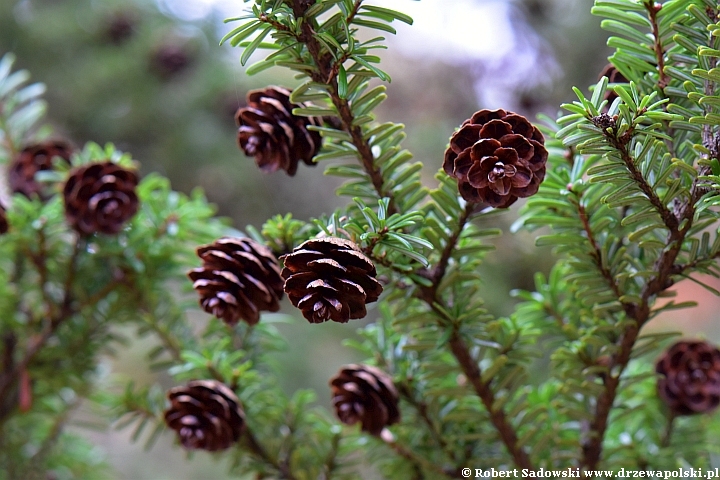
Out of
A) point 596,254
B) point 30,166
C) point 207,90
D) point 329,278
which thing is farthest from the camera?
point 207,90

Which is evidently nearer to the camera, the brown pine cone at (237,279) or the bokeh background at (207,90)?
the brown pine cone at (237,279)

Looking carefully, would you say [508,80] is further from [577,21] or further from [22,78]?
[22,78]

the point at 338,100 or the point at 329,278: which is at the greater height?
the point at 338,100

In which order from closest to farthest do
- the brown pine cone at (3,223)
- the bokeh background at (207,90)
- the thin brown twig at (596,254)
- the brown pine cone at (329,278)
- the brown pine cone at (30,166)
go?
the brown pine cone at (329,278) → the thin brown twig at (596,254) → the brown pine cone at (3,223) → the brown pine cone at (30,166) → the bokeh background at (207,90)

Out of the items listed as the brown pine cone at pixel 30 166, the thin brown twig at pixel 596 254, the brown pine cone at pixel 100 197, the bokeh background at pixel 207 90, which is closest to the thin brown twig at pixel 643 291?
the thin brown twig at pixel 596 254

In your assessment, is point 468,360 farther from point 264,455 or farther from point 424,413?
point 264,455

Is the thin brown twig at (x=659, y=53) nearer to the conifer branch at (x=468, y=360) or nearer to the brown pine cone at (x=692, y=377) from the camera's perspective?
the conifer branch at (x=468, y=360)

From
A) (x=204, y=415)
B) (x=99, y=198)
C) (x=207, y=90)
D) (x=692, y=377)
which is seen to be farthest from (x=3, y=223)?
(x=207, y=90)

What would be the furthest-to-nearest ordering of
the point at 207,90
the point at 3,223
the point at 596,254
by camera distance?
the point at 207,90 < the point at 3,223 < the point at 596,254
